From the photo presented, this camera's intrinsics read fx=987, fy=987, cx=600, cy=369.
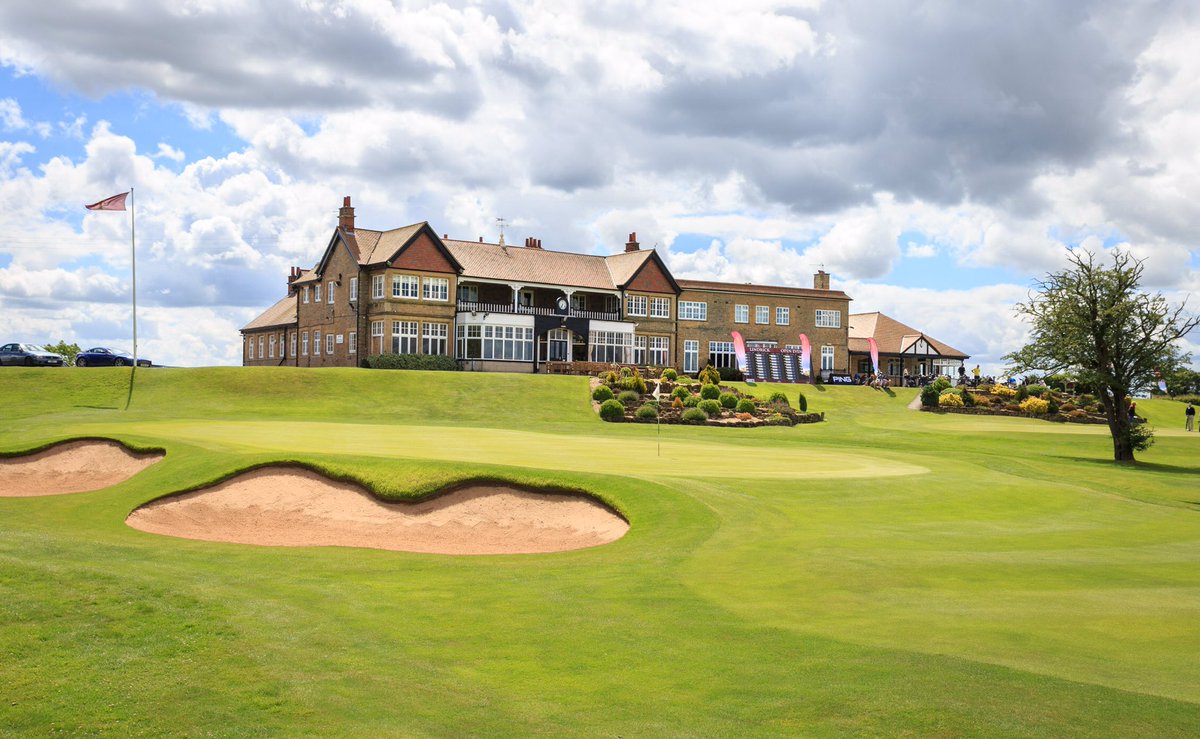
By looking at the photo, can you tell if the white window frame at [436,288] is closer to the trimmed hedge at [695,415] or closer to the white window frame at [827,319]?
the trimmed hedge at [695,415]

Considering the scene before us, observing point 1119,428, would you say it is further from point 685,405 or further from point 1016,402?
point 1016,402

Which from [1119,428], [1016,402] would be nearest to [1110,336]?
[1119,428]

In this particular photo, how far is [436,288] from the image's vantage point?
234ft

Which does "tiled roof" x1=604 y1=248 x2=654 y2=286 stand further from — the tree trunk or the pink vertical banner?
the tree trunk

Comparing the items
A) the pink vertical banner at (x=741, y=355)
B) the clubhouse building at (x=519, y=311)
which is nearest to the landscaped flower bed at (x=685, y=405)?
the clubhouse building at (x=519, y=311)

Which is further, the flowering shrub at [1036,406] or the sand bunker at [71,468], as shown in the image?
the flowering shrub at [1036,406]

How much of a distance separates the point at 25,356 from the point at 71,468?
117 ft

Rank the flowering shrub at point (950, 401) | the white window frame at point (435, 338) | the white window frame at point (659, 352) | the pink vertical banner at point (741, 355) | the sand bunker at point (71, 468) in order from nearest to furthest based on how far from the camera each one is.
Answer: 1. the sand bunker at point (71, 468)
2. the flowering shrub at point (950, 401)
3. the white window frame at point (435, 338)
4. the pink vertical banner at point (741, 355)
5. the white window frame at point (659, 352)

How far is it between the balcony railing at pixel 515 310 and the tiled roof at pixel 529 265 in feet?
6.90

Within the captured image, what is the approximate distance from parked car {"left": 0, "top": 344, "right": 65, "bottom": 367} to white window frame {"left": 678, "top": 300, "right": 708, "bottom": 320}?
4692 cm

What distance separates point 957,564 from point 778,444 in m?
27.9

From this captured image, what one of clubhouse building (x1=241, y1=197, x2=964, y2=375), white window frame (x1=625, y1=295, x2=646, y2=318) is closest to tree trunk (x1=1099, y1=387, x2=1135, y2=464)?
clubhouse building (x1=241, y1=197, x2=964, y2=375)

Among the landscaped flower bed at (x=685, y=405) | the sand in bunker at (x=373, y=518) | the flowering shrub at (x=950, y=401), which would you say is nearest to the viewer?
the sand in bunker at (x=373, y=518)

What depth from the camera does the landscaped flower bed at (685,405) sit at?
54.9 m
